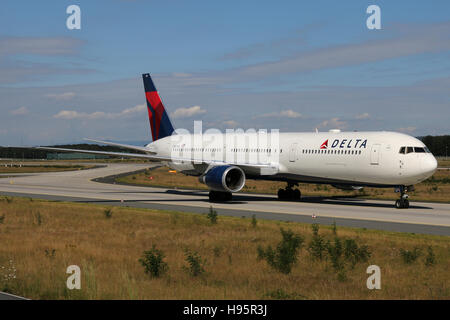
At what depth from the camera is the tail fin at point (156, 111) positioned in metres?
43.5

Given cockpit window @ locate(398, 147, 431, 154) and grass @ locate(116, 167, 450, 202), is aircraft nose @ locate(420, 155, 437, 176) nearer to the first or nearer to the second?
cockpit window @ locate(398, 147, 431, 154)

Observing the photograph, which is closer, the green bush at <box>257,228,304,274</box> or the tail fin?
the green bush at <box>257,228,304,274</box>

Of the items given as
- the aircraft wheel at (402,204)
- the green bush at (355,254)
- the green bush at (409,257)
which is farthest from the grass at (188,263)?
the aircraft wheel at (402,204)

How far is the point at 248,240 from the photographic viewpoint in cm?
1872

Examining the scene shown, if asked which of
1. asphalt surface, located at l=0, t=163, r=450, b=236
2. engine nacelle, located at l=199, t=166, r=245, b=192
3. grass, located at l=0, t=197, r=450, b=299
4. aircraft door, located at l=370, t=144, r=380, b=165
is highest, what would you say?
aircraft door, located at l=370, t=144, r=380, b=165

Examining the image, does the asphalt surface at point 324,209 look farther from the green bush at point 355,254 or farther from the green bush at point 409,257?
the green bush at point 355,254

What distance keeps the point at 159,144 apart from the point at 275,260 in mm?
29557

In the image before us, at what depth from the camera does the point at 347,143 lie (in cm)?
3061

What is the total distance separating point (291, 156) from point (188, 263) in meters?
19.5

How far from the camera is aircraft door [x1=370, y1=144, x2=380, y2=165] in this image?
28859 millimetres

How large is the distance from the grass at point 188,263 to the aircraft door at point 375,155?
8.55 meters

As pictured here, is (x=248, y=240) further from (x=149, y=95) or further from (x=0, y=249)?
(x=149, y=95)

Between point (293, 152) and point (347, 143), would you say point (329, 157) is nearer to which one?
point (347, 143)

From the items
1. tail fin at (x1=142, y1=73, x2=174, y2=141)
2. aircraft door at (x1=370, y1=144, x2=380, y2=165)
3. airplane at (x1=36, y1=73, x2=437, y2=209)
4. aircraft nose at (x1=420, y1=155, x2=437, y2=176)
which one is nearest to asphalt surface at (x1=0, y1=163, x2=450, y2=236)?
airplane at (x1=36, y1=73, x2=437, y2=209)
